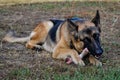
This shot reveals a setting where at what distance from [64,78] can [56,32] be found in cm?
205

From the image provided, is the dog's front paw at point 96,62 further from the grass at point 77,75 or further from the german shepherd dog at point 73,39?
the grass at point 77,75

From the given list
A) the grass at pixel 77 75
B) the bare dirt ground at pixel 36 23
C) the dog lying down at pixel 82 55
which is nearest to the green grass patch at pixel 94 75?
the grass at pixel 77 75

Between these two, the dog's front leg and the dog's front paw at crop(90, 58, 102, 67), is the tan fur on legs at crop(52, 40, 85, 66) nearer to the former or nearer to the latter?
the dog's front leg

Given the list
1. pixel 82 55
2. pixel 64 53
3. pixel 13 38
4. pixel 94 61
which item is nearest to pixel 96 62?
pixel 94 61

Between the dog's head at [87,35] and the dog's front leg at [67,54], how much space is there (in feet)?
0.44

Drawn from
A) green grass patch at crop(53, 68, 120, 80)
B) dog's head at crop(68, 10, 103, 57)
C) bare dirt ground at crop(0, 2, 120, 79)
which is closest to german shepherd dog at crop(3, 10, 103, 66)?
dog's head at crop(68, 10, 103, 57)

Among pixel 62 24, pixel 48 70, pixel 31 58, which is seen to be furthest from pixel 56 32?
pixel 48 70

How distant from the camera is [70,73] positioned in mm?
6750

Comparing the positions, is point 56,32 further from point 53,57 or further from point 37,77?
point 37,77

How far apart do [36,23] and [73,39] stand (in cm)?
469

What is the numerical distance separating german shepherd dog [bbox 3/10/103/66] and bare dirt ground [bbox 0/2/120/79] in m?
0.17

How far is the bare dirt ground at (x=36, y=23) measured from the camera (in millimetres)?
7207

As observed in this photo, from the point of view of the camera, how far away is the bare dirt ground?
7.21m

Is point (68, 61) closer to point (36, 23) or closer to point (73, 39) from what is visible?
point (73, 39)
